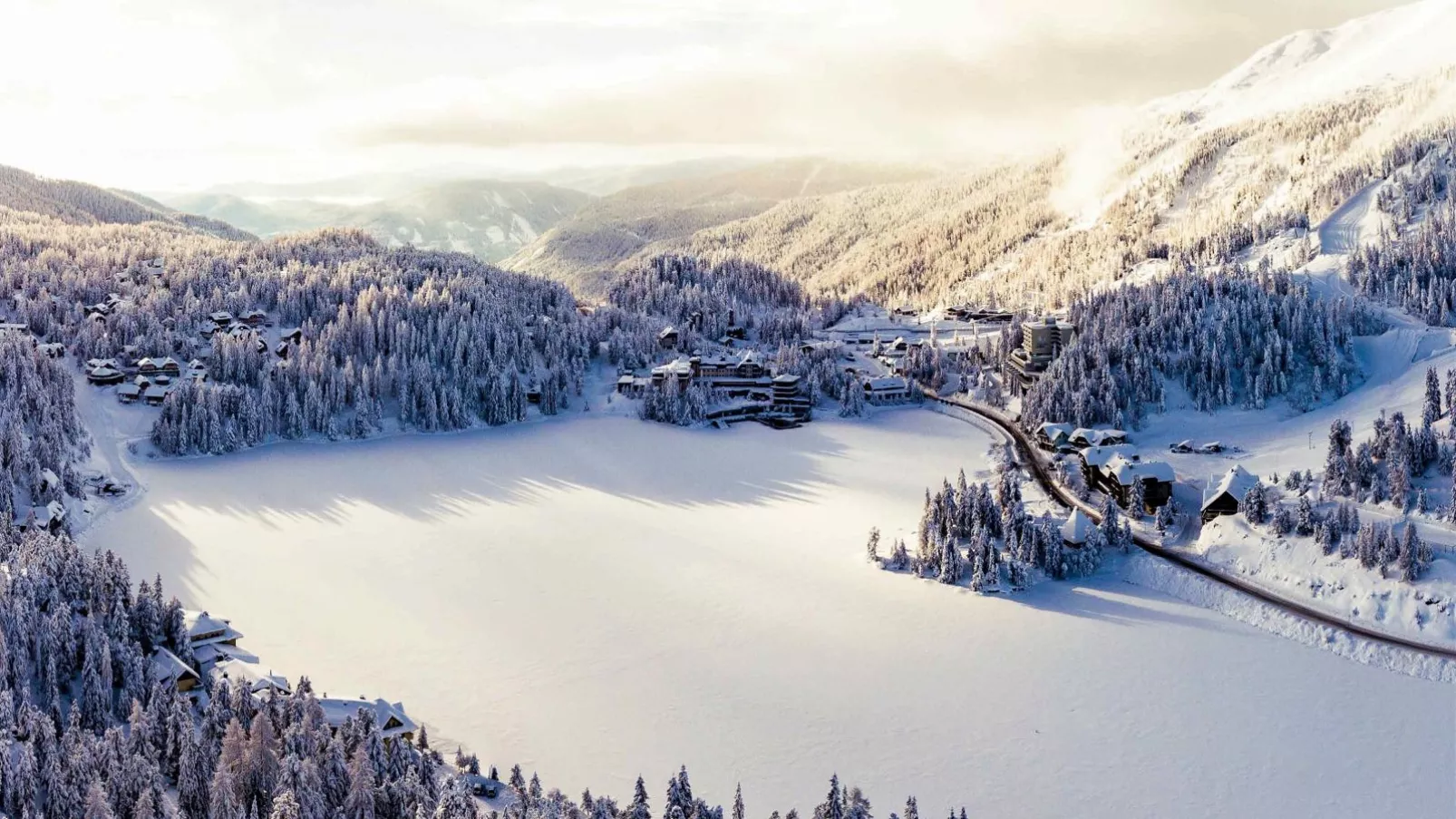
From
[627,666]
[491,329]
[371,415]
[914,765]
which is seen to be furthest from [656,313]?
[914,765]

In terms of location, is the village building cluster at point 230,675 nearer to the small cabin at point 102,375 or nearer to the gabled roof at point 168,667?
the gabled roof at point 168,667

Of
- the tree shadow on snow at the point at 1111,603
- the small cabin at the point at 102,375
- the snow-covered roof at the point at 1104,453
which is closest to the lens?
the tree shadow on snow at the point at 1111,603

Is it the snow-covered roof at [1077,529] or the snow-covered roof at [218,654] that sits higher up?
the snow-covered roof at [1077,529]

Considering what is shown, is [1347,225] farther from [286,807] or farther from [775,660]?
Answer: [286,807]

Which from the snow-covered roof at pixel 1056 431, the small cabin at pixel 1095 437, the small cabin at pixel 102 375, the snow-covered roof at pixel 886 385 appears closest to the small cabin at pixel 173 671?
the small cabin at pixel 1095 437

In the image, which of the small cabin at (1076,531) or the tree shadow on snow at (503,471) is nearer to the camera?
the small cabin at (1076,531)

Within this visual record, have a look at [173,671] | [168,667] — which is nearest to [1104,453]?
[173,671]
